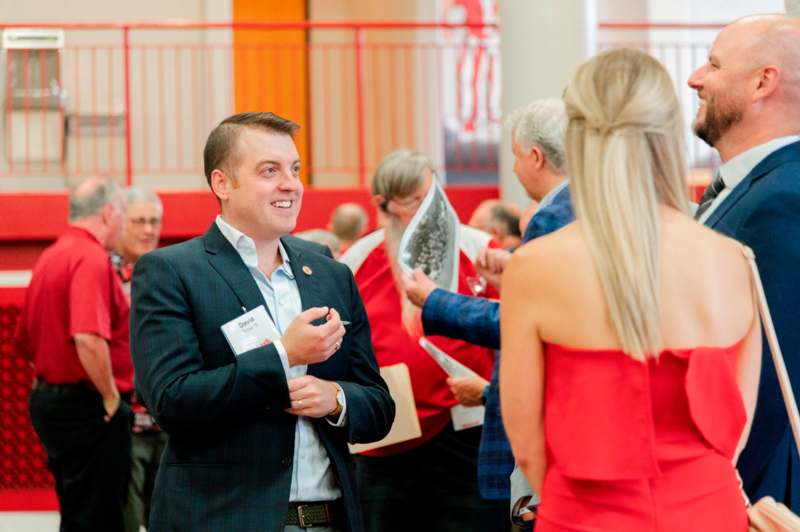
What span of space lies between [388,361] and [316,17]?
28.1 ft

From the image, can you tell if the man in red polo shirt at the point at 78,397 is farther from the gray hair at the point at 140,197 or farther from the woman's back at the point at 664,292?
the woman's back at the point at 664,292

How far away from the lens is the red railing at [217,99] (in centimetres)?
1024

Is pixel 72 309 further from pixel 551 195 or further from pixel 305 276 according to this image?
pixel 551 195

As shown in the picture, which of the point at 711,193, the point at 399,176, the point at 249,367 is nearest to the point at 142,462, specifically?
the point at 399,176

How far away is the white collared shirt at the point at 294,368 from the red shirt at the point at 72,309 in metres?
2.35

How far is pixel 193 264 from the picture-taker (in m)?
2.62

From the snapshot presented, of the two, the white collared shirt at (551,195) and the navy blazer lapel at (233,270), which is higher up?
→ the white collared shirt at (551,195)

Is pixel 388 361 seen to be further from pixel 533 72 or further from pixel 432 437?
pixel 533 72

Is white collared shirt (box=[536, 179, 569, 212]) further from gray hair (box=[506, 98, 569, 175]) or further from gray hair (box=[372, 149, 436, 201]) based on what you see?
gray hair (box=[372, 149, 436, 201])

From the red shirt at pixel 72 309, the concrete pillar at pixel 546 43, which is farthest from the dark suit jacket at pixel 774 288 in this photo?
the concrete pillar at pixel 546 43

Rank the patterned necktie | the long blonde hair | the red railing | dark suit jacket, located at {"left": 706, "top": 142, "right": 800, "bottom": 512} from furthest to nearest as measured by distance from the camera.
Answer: the red railing, the patterned necktie, dark suit jacket, located at {"left": 706, "top": 142, "right": 800, "bottom": 512}, the long blonde hair

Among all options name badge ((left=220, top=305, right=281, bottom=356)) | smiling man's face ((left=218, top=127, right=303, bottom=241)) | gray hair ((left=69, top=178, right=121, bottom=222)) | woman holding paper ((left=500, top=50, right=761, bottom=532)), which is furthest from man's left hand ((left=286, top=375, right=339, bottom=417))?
gray hair ((left=69, top=178, right=121, bottom=222))

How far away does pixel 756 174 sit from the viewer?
2.64 m

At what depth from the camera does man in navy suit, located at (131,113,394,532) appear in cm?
252
